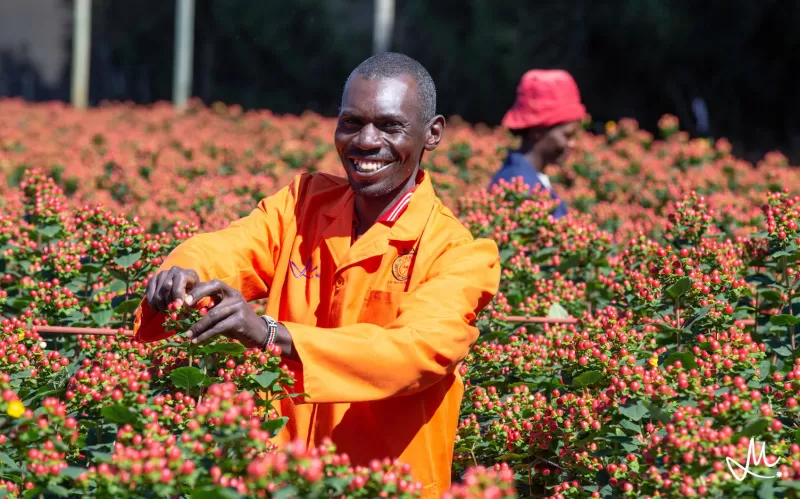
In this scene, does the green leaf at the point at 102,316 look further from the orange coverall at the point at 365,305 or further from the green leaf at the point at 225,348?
the green leaf at the point at 225,348

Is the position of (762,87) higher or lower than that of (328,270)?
higher


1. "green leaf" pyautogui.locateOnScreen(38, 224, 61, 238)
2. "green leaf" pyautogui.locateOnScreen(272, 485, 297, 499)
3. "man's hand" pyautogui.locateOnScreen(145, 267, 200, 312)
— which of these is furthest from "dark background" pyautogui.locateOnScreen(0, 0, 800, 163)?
"green leaf" pyautogui.locateOnScreen(272, 485, 297, 499)

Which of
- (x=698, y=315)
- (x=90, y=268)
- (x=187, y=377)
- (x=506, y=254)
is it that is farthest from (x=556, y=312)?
(x=187, y=377)

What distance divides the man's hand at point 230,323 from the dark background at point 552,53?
12926mm

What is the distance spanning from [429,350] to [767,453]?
87cm

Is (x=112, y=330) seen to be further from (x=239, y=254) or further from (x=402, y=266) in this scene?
(x=402, y=266)

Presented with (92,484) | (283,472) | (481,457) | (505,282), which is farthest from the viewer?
(505,282)

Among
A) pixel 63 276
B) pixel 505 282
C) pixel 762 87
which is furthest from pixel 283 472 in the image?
pixel 762 87

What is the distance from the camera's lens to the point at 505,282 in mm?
4613

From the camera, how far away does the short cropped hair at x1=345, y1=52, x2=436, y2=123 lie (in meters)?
3.07

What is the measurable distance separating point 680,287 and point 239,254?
1441mm

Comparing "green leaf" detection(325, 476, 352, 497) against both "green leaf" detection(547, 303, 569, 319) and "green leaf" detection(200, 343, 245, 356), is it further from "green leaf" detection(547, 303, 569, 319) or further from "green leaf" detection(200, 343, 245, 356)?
"green leaf" detection(547, 303, 569, 319)

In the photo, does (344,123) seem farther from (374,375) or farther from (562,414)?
(562,414)

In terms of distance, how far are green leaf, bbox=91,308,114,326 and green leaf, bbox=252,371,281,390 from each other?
1.44 metres
